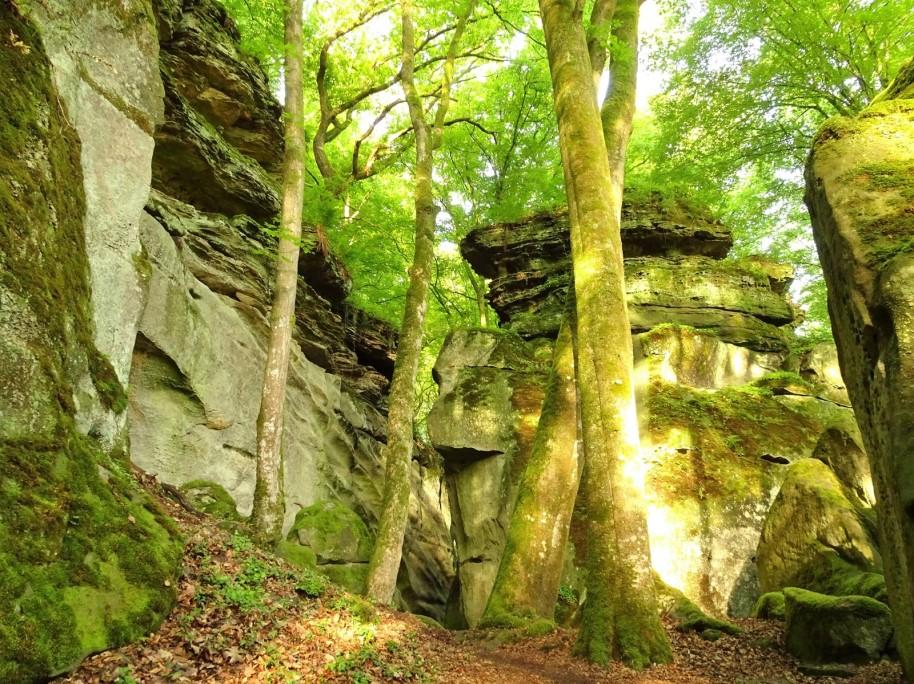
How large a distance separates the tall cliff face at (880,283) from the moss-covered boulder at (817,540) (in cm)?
296

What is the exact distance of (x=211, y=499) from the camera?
379 inches

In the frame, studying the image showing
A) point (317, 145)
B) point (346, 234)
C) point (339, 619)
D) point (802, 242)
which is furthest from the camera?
point (802, 242)

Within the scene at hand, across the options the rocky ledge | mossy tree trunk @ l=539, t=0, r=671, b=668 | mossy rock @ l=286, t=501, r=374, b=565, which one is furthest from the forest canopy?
mossy rock @ l=286, t=501, r=374, b=565

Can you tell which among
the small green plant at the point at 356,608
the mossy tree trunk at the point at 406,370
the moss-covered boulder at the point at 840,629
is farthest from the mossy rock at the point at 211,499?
the moss-covered boulder at the point at 840,629

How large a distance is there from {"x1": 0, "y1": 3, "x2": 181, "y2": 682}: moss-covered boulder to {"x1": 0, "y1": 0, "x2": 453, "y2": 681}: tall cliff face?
15 mm

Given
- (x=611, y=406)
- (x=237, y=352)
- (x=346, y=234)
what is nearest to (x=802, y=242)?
(x=346, y=234)

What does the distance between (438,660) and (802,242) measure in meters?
22.3

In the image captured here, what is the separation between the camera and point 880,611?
5609mm

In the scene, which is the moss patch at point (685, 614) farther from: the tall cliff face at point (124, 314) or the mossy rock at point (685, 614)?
Result: the tall cliff face at point (124, 314)

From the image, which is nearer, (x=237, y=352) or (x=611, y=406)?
(x=611, y=406)

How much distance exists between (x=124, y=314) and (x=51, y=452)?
2906mm

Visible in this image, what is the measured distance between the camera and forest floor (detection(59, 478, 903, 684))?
161 inches

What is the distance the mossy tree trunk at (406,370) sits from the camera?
910 cm

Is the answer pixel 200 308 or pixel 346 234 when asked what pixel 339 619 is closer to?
pixel 200 308
